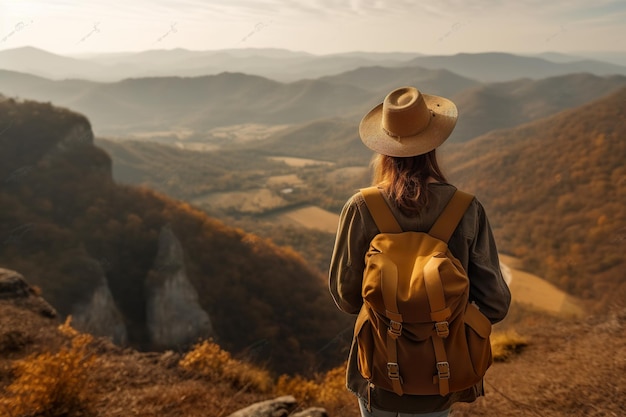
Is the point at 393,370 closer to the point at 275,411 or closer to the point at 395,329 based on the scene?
the point at 395,329

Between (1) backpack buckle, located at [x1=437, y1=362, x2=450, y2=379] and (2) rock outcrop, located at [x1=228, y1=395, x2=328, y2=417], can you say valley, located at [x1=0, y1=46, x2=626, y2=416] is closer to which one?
(2) rock outcrop, located at [x1=228, y1=395, x2=328, y2=417]

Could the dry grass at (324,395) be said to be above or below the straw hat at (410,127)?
below

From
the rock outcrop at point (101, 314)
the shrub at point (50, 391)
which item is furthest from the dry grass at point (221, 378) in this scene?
the rock outcrop at point (101, 314)

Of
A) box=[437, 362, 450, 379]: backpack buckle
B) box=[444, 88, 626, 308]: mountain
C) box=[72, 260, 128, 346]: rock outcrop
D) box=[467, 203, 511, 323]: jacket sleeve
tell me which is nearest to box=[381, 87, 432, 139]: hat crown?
box=[467, 203, 511, 323]: jacket sleeve

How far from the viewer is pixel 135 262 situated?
32219 millimetres

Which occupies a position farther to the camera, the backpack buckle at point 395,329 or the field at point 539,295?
the field at point 539,295

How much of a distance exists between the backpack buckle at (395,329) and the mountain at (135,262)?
2354cm

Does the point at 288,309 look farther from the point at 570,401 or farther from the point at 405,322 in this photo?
the point at 405,322

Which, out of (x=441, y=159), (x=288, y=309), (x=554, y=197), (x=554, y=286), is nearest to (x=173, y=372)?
(x=441, y=159)

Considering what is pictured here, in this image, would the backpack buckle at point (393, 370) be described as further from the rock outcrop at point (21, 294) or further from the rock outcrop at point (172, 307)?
the rock outcrop at point (172, 307)

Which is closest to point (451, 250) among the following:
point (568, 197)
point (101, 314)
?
point (101, 314)

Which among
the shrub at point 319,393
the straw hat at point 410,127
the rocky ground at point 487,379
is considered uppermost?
the straw hat at point 410,127

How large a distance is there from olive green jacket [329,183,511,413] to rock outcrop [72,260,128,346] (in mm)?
23982

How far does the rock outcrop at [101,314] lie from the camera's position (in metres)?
23.3
